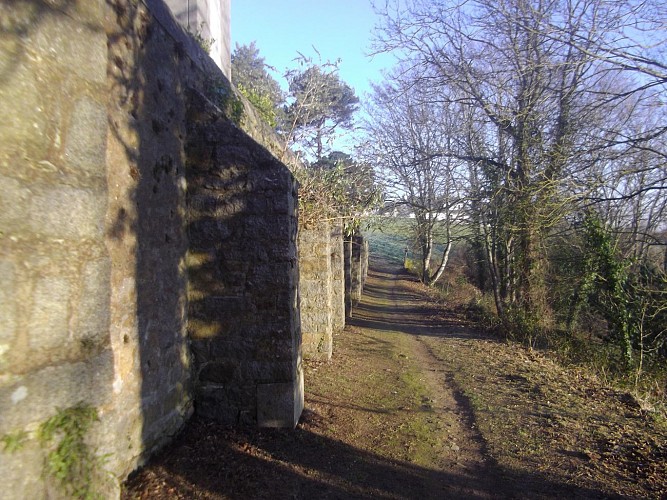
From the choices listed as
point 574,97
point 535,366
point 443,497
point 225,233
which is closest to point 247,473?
point 443,497

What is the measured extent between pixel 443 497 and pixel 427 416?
6.25 feet

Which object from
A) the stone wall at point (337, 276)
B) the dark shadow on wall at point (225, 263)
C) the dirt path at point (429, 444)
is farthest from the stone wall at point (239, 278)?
the stone wall at point (337, 276)

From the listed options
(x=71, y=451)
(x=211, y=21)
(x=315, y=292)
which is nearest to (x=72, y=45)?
(x=71, y=451)

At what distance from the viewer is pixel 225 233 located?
460 centimetres

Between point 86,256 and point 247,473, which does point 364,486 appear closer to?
point 247,473

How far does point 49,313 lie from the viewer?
2340 millimetres

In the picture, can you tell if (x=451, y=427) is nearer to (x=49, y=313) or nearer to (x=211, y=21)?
(x=49, y=313)

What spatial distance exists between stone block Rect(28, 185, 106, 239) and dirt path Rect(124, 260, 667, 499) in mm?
1875

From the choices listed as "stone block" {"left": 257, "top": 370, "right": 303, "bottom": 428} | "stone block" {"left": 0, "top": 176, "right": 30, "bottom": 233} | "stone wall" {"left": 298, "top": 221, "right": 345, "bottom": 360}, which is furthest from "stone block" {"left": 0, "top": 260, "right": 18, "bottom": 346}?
"stone wall" {"left": 298, "top": 221, "right": 345, "bottom": 360}

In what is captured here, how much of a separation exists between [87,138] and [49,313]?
0.88 metres

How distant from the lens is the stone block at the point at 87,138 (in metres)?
2.46

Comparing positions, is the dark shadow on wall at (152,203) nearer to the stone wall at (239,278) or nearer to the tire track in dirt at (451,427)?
the stone wall at (239,278)

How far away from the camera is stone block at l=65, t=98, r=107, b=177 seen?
8.06ft

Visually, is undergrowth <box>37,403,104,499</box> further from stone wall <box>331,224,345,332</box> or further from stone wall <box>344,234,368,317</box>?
stone wall <box>344,234,368,317</box>
